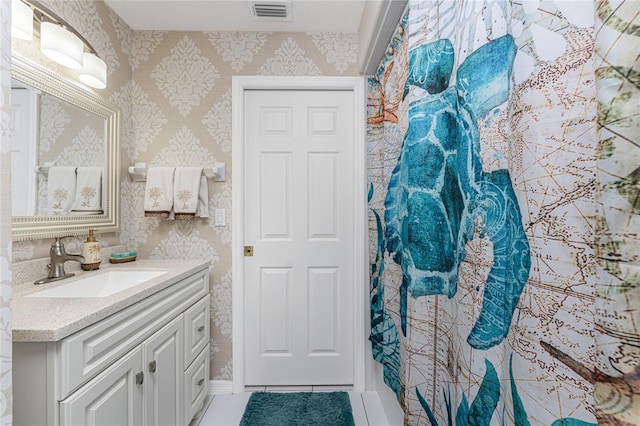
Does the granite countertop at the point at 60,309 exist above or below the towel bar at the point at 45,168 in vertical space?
below

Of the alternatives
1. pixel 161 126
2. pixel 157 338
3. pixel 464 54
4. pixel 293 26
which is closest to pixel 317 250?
pixel 157 338

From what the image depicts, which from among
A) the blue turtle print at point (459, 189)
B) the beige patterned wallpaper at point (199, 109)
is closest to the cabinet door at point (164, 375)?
the beige patterned wallpaper at point (199, 109)

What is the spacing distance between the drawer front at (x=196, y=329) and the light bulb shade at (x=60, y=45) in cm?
130

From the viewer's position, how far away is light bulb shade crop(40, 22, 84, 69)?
1.35 metres

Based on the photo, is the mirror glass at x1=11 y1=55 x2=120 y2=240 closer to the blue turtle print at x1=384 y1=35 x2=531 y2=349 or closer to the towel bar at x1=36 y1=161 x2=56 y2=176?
the towel bar at x1=36 y1=161 x2=56 y2=176

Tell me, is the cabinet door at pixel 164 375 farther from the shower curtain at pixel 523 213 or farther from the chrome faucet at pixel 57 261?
the shower curtain at pixel 523 213

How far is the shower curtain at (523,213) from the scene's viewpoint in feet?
1.01

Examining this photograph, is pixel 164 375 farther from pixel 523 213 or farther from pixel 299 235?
pixel 523 213

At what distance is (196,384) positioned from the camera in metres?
1.75

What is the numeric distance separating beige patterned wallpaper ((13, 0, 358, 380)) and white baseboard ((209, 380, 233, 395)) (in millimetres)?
36

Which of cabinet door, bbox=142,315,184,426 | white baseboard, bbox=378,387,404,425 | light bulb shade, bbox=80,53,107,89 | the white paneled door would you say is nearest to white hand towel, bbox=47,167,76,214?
light bulb shade, bbox=80,53,107,89

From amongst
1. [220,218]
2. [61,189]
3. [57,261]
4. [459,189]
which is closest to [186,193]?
[220,218]

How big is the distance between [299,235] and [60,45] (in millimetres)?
1560

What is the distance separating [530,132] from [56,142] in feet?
6.28
